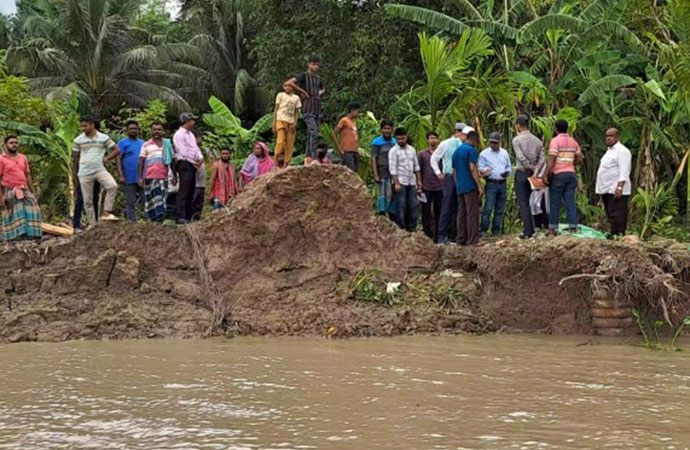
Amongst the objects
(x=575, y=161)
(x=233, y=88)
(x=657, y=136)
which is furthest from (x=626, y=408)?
(x=233, y=88)

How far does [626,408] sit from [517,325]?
3732 mm

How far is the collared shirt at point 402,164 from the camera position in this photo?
1082cm

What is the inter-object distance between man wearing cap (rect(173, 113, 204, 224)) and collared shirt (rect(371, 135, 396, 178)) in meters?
2.32

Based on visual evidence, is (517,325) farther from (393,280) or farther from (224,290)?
(224,290)

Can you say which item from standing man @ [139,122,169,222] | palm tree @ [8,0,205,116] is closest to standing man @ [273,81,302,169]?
standing man @ [139,122,169,222]

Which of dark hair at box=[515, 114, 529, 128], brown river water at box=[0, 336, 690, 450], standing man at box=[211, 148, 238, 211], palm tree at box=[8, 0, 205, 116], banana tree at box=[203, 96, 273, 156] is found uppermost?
palm tree at box=[8, 0, 205, 116]

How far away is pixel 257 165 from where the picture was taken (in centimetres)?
1158

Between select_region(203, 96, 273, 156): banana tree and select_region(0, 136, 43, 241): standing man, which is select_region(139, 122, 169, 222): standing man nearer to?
select_region(0, 136, 43, 241): standing man

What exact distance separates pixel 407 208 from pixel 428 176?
1.67 feet

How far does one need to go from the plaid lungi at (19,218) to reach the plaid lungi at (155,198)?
4.46ft

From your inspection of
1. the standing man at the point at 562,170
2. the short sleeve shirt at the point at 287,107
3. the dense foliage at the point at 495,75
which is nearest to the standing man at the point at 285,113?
the short sleeve shirt at the point at 287,107

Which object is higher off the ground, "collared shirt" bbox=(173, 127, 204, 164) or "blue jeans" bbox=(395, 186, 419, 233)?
"collared shirt" bbox=(173, 127, 204, 164)

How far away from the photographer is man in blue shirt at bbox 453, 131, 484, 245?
396 inches

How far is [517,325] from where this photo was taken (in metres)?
9.30
